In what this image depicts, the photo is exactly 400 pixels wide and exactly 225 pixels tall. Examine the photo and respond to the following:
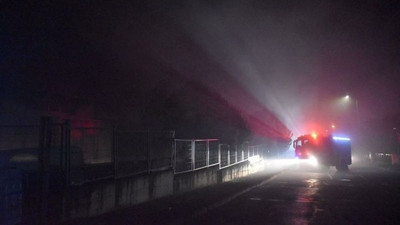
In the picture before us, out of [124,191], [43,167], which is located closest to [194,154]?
[124,191]

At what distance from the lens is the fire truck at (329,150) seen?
28406mm

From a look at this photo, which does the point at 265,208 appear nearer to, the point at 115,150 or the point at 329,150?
the point at 115,150

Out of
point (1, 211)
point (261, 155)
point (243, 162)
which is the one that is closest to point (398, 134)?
point (261, 155)

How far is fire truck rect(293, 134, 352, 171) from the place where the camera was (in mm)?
28406

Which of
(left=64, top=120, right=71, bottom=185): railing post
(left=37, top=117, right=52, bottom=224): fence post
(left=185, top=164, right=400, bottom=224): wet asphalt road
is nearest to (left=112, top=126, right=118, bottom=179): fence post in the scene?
(left=64, top=120, right=71, bottom=185): railing post

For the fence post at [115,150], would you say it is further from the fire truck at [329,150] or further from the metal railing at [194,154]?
the fire truck at [329,150]

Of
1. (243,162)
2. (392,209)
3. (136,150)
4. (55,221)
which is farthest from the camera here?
(243,162)

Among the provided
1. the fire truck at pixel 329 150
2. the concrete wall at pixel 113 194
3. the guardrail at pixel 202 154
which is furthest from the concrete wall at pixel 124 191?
the fire truck at pixel 329 150

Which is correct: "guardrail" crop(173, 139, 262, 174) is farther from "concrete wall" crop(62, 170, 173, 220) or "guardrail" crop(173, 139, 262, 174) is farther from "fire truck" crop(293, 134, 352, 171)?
"fire truck" crop(293, 134, 352, 171)

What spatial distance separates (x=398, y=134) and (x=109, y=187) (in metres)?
34.3

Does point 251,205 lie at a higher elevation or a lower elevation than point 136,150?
lower

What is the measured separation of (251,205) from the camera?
11.1 metres

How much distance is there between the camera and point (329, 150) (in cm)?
2959

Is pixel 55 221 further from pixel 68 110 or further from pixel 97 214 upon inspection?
pixel 68 110
